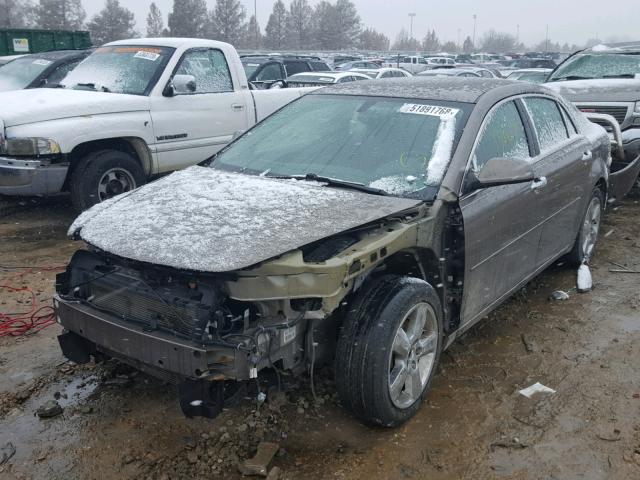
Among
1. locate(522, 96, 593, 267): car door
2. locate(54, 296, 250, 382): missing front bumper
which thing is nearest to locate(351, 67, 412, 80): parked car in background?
locate(522, 96, 593, 267): car door

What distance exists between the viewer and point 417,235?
10.5 ft

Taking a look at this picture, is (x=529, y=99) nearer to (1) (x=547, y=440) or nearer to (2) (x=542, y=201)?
(2) (x=542, y=201)

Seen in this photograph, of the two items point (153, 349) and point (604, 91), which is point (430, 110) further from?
point (604, 91)

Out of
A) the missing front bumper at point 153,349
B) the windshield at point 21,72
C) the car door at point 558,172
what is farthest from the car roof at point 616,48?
the missing front bumper at point 153,349

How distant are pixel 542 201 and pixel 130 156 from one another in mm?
4552

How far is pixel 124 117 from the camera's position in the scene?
667cm

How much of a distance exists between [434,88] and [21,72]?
A: 8010 millimetres

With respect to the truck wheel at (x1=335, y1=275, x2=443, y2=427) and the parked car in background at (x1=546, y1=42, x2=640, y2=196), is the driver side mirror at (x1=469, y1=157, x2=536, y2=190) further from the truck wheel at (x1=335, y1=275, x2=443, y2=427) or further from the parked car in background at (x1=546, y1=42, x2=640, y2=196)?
the parked car in background at (x1=546, y1=42, x2=640, y2=196)

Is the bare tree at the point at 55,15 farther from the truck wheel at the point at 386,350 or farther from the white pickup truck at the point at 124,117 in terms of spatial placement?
the truck wheel at the point at 386,350

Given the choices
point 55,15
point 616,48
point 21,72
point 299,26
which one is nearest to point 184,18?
point 55,15

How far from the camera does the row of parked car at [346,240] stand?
2768mm

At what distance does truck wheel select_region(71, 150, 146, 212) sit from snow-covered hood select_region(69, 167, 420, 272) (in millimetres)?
2964

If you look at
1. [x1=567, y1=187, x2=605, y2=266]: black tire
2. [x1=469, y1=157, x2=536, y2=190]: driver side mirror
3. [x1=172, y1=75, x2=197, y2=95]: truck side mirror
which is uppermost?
[x1=172, y1=75, x2=197, y2=95]: truck side mirror

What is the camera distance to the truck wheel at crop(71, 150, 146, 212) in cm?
645
